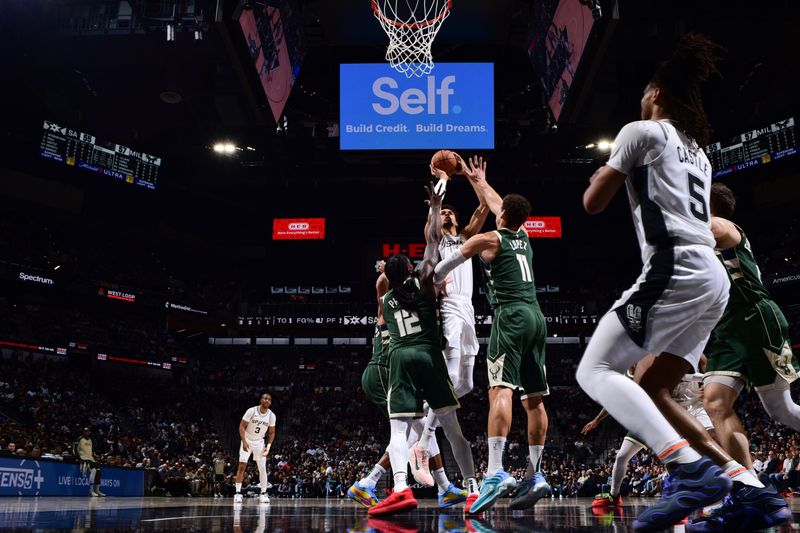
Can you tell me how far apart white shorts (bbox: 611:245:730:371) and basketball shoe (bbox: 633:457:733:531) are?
51 centimetres

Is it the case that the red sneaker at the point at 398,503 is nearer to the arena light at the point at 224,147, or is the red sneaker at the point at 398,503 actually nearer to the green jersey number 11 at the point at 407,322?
the green jersey number 11 at the point at 407,322

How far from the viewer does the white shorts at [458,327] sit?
6922 millimetres

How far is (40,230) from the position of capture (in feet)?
94.3

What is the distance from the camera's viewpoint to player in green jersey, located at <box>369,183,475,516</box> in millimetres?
5047

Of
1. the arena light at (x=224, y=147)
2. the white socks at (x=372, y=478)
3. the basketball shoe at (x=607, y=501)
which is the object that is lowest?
the basketball shoe at (x=607, y=501)

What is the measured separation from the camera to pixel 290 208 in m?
31.7

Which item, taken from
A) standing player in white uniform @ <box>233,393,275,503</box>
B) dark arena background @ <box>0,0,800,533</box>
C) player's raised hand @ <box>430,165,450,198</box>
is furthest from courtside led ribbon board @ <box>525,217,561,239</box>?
player's raised hand @ <box>430,165,450,198</box>

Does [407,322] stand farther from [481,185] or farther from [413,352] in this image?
[481,185]

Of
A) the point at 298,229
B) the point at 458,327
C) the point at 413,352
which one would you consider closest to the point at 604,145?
the point at 298,229

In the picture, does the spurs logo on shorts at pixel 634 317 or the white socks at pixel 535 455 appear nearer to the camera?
the spurs logo on shorts at pixel 634 317

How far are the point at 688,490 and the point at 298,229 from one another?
2840cm

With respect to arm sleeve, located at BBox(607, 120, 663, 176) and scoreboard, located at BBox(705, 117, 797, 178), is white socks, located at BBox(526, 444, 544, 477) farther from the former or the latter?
scoreboard, located at BBox(705, 117, 797, 178)

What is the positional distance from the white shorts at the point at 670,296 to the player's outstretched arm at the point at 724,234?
1147 millimetres

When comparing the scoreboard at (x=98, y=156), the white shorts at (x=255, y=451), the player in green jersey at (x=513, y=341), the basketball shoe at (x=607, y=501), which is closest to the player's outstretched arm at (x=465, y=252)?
the player in green jersey at (x=513, y=341)
